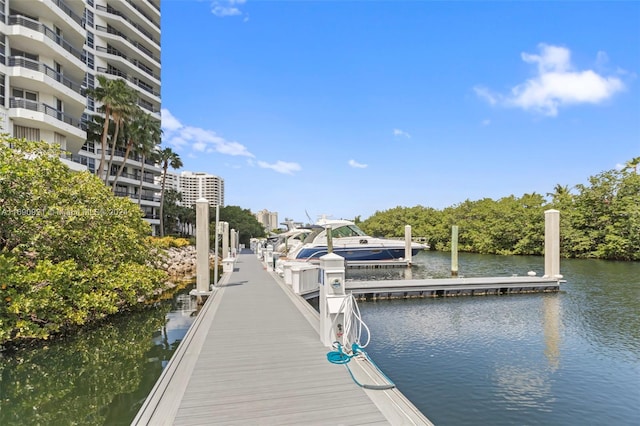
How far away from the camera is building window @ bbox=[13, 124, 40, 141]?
20.9 meters

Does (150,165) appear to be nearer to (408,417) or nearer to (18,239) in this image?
(18,239)

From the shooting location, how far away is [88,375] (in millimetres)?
8180

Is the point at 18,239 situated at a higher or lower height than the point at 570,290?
higher

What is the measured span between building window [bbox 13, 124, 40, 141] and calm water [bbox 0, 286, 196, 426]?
1544 centimetres

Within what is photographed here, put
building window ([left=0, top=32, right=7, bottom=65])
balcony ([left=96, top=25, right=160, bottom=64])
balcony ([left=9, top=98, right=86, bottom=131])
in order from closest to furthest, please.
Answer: building window ([left=0, top=32, right=7, bottom=65]) → balcony ([left=9, top=98, right=86, bottom=131]) → balcony ([left=96, top=25, right=160, bottom=64])

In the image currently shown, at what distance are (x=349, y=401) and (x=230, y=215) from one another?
61504 millimetres

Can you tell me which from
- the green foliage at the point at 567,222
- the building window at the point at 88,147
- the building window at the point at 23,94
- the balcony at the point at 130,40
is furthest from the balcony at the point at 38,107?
the green foliage at the point at 567,222

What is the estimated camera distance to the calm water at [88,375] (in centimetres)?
640

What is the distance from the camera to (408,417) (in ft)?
13.7

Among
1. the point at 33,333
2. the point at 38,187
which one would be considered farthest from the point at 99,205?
the point at 33,333

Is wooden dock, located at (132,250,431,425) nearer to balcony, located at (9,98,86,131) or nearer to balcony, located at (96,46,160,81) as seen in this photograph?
balcony, located at (9,98,86,131)

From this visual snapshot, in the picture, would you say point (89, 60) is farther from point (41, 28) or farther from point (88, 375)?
point (88, 375)

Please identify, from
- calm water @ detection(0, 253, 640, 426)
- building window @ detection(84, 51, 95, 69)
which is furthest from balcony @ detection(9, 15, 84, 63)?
calm water @ detection(0, 253, 640, 426)

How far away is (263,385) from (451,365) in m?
5.05
